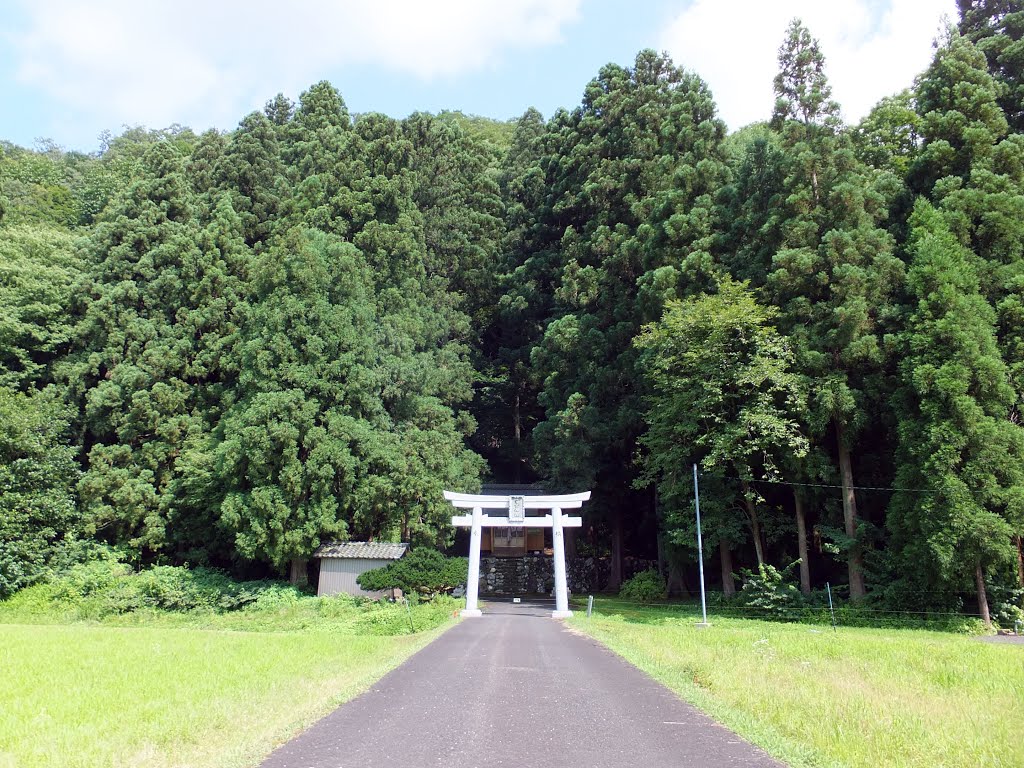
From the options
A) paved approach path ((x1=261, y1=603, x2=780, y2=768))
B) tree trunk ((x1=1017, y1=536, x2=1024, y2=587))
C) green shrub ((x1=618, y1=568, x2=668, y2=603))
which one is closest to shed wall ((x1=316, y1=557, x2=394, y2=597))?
green shrub ((x1=618, y1=568, x2=668, y2=603))

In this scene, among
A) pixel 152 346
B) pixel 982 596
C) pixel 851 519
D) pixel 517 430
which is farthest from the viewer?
pixel 517 430

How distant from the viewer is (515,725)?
241 inches

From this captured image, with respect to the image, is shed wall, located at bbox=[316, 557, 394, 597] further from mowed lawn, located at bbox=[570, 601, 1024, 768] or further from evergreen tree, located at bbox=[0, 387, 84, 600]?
mowed lawn, located at bbox=[570, 601, 1024, 768]

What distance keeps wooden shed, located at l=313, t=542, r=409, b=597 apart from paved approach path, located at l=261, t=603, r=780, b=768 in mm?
14068

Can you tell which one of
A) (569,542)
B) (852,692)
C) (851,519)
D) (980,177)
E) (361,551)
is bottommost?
(852,692)

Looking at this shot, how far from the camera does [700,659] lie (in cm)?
1017

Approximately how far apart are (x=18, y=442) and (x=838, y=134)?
30089 millimetres

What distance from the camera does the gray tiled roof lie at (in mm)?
23672

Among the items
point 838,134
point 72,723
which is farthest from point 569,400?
point 72,723

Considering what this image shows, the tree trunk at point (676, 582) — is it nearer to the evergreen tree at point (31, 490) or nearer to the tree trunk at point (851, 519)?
the tree trunk at point (851, 519)

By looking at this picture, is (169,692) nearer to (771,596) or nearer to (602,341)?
(771,596)

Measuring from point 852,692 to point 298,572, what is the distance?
20891mm

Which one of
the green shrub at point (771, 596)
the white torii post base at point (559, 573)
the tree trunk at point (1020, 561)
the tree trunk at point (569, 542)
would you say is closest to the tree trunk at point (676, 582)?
the white torii post base at point (559, 573)

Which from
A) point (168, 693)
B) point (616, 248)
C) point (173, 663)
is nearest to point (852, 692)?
point (168, 693)
